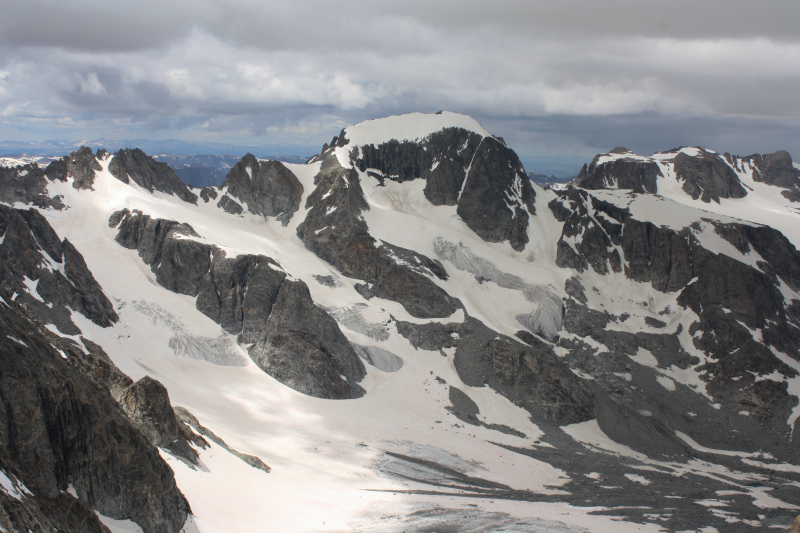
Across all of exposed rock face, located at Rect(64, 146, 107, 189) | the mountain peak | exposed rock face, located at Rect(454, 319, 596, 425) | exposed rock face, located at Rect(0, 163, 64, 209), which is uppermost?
the mountain peak

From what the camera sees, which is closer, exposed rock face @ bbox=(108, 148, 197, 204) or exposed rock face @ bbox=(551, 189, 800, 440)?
exposed rock face @ bbox=(551, 189, 800, 440)

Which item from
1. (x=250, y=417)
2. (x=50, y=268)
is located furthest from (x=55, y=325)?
(x=250, y=417)

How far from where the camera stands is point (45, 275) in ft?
240

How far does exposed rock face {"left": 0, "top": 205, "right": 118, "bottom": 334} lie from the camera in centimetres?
6800

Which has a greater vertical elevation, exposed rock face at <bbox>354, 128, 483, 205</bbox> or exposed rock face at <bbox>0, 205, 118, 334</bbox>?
exposed rock face at <bbox>354, 128, 483, 205</bbox>

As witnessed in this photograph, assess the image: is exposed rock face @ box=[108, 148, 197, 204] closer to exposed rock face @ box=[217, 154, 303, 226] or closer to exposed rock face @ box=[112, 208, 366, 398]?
exposed rock face @ box=[217, 154, 303, 226]

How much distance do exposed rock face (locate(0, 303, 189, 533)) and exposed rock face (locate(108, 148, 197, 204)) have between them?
317ft

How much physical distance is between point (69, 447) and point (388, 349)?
69.9 meters

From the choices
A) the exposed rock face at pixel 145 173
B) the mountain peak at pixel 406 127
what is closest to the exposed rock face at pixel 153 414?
the exposed rock face at pixel 145 173

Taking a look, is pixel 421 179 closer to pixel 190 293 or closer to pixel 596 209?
pixel 596 209

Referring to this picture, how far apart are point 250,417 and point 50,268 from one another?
37.2 meters

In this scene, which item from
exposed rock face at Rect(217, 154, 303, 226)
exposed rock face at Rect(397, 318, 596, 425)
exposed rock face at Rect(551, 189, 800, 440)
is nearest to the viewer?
exposed rock face at Rect(397, 318, 596, 425)

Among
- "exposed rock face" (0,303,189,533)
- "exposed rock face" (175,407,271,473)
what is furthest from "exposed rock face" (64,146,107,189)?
"exposed rock face" (0,303,189,533)

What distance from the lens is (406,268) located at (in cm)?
10431
